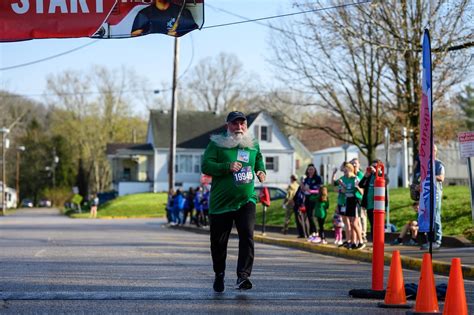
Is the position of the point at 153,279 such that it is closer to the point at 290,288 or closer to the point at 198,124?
the point at 290,288

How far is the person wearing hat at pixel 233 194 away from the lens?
9414 millimetres

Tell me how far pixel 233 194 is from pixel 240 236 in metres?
0.47

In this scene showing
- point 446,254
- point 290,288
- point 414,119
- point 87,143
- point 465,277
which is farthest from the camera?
point 87,143

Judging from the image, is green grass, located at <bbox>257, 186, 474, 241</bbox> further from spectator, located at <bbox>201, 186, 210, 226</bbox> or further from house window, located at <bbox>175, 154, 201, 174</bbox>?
house window, located at <bbox>175, 154, 201, 174</bbox>

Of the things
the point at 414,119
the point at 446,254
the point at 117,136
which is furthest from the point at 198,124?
the point at 446,254

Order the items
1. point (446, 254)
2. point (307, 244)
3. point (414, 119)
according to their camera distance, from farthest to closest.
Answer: point (414, 119) < point (307, 244) < point (446, 254)

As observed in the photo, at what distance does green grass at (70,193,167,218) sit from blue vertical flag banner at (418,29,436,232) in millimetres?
41528

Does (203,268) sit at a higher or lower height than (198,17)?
lower

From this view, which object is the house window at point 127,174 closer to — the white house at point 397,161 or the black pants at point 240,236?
the white house at point 397,161

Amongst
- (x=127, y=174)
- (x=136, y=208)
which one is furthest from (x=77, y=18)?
(x=127, y=174)

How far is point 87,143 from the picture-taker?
87.1 m

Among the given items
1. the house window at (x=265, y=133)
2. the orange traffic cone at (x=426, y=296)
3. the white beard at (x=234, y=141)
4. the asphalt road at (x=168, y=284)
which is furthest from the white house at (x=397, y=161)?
the orange traffic cone at (x=426, y=296)

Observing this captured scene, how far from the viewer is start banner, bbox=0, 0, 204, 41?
1261 cm

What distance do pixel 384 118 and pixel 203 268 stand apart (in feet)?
66.7
